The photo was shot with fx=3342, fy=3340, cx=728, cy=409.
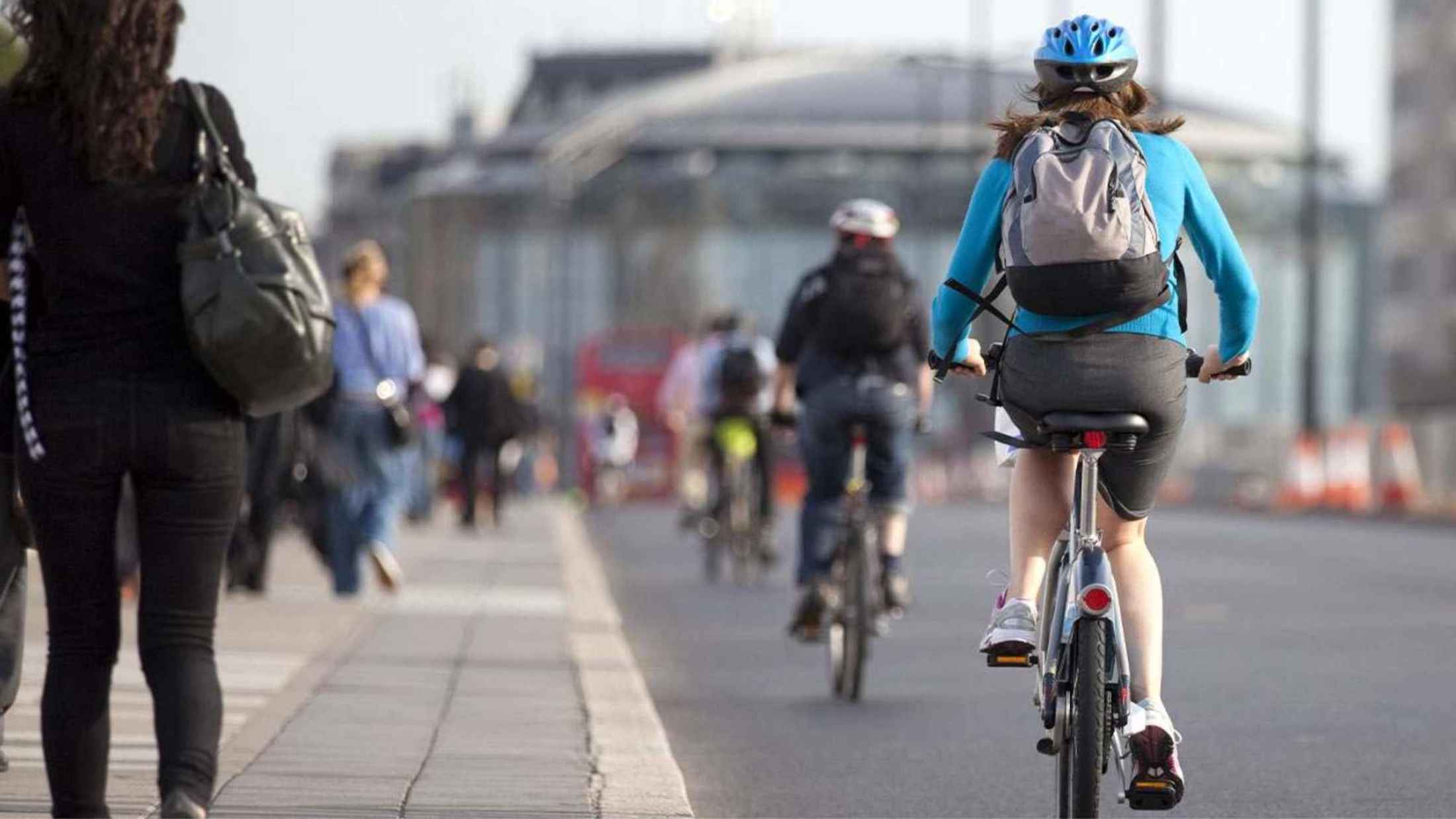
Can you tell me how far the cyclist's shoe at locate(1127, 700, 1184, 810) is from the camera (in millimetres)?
6508

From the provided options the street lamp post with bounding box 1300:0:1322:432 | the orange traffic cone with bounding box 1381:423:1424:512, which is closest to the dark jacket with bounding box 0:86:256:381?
the orange traffic cone with bounding box 1381:423:1424:512

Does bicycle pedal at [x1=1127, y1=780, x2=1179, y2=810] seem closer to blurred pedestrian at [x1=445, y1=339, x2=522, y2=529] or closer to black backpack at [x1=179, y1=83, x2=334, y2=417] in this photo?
black backpack at [x1=179, y1=83, x2=334, y2=417]

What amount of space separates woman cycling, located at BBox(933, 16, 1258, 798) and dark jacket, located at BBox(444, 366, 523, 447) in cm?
2424

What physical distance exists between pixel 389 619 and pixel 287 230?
8.51 metres

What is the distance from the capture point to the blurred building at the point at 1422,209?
8281 centimetres

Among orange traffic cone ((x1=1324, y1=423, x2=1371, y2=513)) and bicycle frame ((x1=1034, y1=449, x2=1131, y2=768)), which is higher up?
bicycle frame ((x1=1034, y1=449, x2=1131, y2=768))

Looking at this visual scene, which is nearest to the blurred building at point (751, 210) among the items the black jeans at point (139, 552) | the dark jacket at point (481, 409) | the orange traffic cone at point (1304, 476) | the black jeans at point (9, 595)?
the orange traffic cone at point (1304, 476)

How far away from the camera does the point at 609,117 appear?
5148 inches

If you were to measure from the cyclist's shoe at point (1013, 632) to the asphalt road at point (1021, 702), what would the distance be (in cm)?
124

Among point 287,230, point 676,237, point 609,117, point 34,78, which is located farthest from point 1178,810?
point 609,117

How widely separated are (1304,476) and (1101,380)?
109 ft

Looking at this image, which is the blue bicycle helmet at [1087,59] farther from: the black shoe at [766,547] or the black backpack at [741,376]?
the black backpack at [741,376]

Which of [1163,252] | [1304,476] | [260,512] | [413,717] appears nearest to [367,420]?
[260,512]

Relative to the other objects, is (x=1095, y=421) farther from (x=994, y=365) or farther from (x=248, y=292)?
(x=248, y=292)
